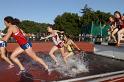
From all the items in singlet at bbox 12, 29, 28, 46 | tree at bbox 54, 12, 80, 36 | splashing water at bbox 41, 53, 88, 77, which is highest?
tree at bbox 54, 12, 80, 36

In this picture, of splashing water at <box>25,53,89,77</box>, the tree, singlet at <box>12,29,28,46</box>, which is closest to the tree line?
the tree

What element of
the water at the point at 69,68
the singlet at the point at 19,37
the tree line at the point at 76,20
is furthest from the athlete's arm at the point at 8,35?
the tree line at the point at 76,20

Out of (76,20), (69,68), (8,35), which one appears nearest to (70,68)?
(69,68)

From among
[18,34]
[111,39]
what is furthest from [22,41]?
[111,39]

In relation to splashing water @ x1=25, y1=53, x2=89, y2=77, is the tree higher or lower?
higher

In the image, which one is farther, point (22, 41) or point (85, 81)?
point (22, 41)

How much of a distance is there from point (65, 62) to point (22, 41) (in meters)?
4.91

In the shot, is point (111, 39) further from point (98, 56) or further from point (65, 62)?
point (65, 62)

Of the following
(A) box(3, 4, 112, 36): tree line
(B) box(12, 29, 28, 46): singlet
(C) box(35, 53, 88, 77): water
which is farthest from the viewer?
(A) box(3, 4, 112, 36): tree line

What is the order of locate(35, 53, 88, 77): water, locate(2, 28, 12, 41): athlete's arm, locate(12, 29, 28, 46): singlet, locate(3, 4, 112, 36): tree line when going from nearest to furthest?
locate(2, 28, 12, 41): athlete's arm → locate(12, 29, 28, 46): singlet → locate(35, 53, 88, 77): water → locate(3, 4, 112, 36): tree line

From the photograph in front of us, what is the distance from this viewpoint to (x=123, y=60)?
54.2 ft

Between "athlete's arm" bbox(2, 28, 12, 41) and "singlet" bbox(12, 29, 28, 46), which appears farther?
"singlet" bbox(12, 29, 28, 46)

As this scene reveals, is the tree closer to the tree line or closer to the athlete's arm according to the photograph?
the tree line

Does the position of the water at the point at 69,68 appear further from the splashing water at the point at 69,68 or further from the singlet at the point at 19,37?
the singlet at the point at 19,37
